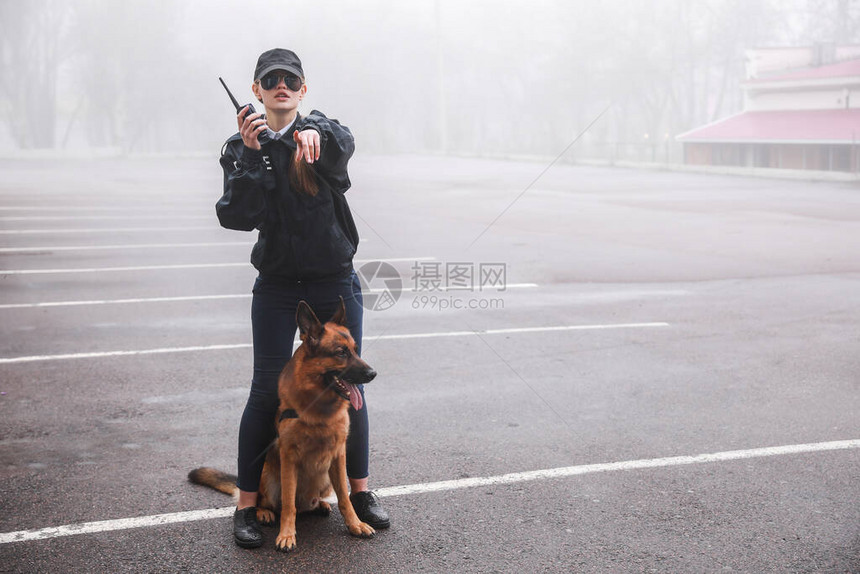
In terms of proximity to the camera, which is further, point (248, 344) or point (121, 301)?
point (121, 301)

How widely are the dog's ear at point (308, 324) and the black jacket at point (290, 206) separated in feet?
0.90

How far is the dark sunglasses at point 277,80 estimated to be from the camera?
3.85 m

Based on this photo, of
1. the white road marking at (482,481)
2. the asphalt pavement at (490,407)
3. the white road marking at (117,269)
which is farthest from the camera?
the white road marking at (117,269)

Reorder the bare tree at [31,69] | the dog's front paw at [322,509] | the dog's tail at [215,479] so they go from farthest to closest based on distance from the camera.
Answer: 1. the bare tree at [31,69]
2. the dog's tail at [215,479]
3. the dog's front paw at [322,509]

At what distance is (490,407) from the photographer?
634 cm

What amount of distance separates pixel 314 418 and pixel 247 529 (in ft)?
2.21

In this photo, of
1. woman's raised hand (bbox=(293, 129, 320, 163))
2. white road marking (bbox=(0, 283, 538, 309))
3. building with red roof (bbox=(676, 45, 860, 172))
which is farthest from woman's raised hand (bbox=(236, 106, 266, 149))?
building with red roof (bbox=(676, 45, 860, 172))

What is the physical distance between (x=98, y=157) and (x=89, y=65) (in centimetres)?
1735

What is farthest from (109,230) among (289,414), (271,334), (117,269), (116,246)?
(289,414)

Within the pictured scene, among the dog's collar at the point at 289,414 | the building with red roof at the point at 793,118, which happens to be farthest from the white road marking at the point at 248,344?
the building with red roof at the point at 793,118

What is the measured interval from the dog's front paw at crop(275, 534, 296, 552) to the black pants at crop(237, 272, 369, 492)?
1.00 feet

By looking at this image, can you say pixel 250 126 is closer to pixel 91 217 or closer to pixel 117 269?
pixel 117 269

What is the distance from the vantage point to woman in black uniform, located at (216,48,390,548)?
381cm

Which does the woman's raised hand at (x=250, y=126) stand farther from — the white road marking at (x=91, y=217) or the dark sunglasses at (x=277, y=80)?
the white road marking at (x=91, y=217)
